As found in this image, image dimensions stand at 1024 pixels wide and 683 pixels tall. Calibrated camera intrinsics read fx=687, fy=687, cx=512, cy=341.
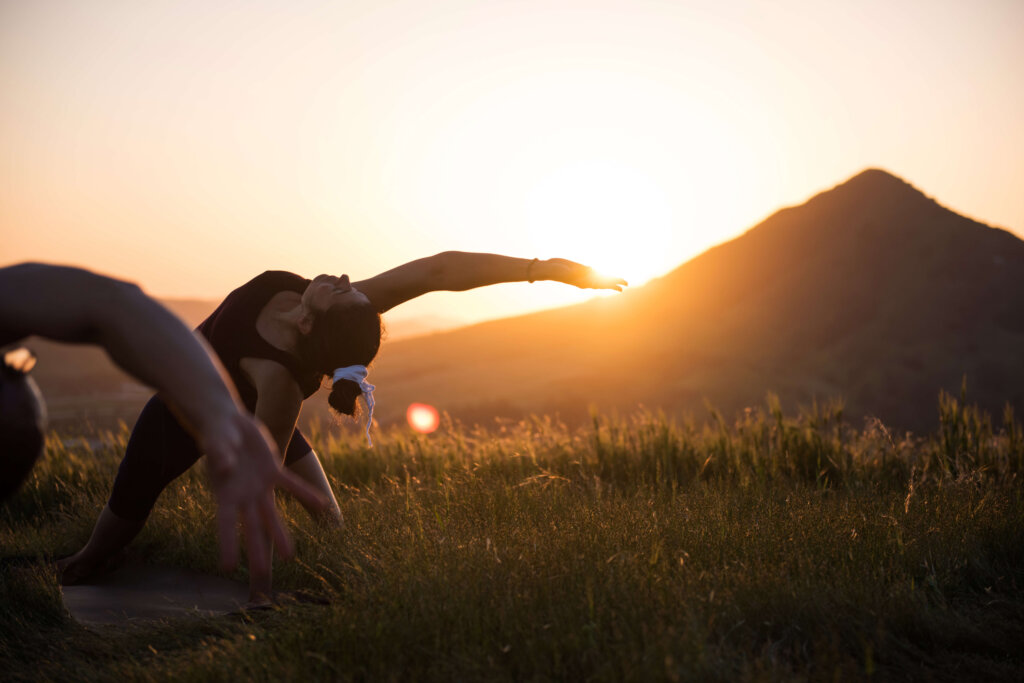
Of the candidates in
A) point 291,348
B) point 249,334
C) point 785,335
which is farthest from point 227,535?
point 785,335

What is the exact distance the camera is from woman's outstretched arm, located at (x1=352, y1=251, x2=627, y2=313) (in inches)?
131

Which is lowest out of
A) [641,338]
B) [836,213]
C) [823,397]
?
[823,397]

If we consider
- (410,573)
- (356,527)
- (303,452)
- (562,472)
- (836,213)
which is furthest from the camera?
(836,213)

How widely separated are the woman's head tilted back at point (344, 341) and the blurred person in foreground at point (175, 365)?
1582 millimetres

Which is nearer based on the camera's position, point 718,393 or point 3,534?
point 3,534

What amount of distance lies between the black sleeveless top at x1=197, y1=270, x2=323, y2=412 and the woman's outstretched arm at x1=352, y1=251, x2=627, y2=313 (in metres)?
0.43

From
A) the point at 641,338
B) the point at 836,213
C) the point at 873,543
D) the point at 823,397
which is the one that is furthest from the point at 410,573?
the point at 836,213

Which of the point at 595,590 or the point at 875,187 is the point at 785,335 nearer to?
the point at 875,187

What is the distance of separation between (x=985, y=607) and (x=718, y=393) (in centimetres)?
5427

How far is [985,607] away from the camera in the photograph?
8.80ft

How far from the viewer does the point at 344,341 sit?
2939 millimetres

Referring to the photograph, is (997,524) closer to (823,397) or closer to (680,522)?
(680,522)

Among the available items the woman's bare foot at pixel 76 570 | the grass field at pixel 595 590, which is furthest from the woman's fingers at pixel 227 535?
the woman's bare foot at pixel 76 570

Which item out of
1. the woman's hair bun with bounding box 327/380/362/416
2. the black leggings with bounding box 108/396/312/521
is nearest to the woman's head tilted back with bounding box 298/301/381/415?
the woman's hair bun with bounding box 327/380/362/416
